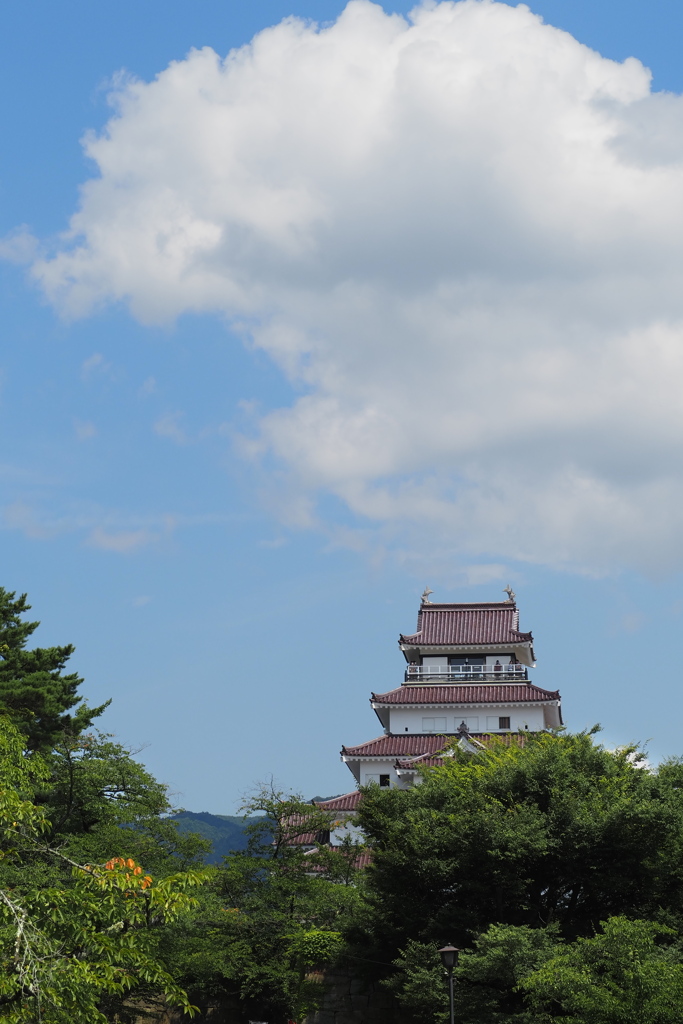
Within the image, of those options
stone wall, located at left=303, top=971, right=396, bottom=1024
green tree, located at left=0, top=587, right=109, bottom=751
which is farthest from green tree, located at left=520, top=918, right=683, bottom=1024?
green tree, located at left=0, top=587, right=109, bottom=751

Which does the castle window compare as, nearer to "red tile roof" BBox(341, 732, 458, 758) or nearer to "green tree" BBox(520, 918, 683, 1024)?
"red tile roof" BBox(341, 732, 458, 758)

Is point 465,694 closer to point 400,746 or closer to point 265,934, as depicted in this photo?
point 400,746

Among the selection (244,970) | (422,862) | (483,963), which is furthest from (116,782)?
(483,963)

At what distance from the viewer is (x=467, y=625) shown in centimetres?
5347

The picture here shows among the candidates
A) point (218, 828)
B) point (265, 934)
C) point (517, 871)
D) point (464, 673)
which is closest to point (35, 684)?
point (265, 934)

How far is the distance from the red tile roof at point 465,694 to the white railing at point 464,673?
2.08ft

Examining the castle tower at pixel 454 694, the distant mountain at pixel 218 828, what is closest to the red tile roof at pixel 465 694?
the castle tower at pixel 454 694

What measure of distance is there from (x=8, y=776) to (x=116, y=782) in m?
22.6

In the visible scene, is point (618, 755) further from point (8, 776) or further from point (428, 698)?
point (428, 698)

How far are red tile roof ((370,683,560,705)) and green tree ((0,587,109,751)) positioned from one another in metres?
18.4

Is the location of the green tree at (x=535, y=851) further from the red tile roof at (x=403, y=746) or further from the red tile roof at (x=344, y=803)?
the red tile roof at (x=403, y=746)

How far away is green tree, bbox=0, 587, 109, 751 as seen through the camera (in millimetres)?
32031

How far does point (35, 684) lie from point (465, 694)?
23.7 metres

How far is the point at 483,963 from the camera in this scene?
19.3m
